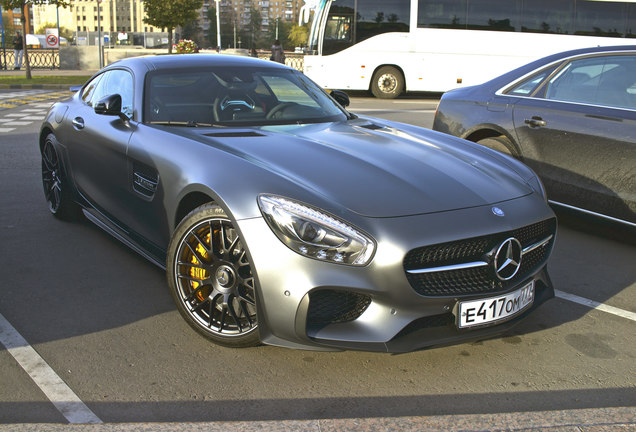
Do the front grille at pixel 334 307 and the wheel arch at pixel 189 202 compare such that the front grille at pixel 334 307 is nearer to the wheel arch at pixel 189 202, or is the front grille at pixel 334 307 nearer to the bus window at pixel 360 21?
the wheel arch at pixel 189 202

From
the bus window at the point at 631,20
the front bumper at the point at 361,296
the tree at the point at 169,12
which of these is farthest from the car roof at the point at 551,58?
the tree at the point at 169,12

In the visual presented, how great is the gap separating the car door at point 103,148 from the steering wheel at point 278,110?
886mm

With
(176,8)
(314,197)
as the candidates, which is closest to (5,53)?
(176,8)

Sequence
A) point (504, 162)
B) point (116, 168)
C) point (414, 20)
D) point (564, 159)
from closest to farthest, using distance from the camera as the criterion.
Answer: point (504, 162), point (116, 168), point (564, 159), point (414, 20)

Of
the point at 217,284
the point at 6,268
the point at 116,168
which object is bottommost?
the point at 6,268

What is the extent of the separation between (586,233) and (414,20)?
50.4 feet

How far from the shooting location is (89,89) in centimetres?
566

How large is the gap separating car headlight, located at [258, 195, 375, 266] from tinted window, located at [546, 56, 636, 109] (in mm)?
3260

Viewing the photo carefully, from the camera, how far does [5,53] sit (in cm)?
3519

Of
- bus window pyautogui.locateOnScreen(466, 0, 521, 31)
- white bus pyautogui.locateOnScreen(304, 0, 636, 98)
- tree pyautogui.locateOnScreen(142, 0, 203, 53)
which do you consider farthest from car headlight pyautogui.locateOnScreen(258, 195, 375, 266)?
tree pyautogui.locateOnScreen(142, 0, 203, 53)

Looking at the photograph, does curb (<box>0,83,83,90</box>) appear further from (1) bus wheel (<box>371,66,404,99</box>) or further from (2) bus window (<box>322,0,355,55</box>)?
(1) bus wheel (<box>371,66,404,99</box>)

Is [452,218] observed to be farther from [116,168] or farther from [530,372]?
[116,168]

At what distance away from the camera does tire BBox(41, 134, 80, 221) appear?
5504 millimetres

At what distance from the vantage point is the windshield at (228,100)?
4.34m
